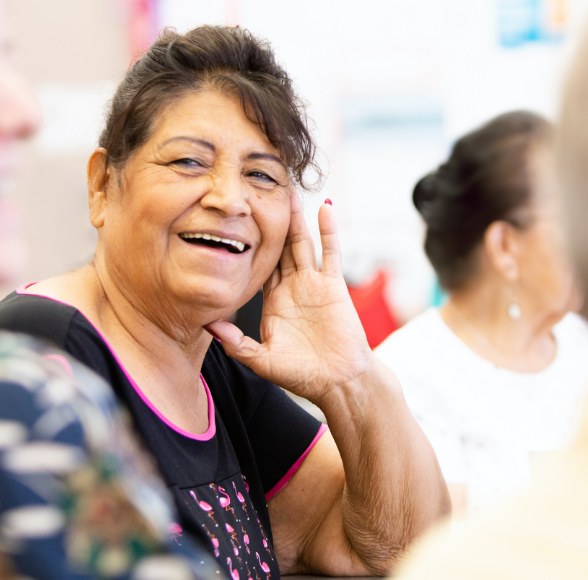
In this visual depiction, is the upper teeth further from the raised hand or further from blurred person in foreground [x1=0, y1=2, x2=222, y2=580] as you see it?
blurred person in foreground [x1=0, y1=2, x2=222, y2=580]

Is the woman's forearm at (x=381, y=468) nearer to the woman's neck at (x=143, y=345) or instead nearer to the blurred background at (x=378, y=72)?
the woman's neck at (x=143, y=345)

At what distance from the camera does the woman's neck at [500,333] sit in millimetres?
2582

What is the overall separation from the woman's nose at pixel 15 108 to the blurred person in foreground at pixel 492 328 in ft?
5.56

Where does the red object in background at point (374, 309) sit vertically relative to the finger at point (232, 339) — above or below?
below

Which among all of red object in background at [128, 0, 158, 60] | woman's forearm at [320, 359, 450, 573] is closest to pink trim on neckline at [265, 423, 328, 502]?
woman's forearm at [320, 359, 450, 573]

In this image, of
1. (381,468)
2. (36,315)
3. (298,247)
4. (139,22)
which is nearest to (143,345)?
(36,315)

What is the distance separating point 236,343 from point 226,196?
0.28 meters

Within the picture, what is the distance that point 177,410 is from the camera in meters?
1.66

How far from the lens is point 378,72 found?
5359mm

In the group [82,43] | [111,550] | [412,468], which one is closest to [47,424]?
[111,550]

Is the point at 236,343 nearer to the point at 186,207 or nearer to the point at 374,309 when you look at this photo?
the point at 186,207

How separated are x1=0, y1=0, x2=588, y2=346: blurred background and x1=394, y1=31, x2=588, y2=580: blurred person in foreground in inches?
152

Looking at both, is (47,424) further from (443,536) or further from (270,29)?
(270,29)

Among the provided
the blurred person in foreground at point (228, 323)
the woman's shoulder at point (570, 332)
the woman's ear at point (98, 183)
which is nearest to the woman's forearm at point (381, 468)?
the blurred person in foreground at point (228, 323)
